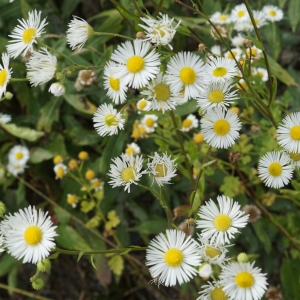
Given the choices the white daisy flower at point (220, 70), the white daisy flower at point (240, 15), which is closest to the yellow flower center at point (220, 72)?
the white daisy flower at point (220, 70)

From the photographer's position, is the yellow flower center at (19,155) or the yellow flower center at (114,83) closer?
the yellow flower center at (114,83)

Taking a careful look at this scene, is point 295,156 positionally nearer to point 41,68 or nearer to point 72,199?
point 41,68

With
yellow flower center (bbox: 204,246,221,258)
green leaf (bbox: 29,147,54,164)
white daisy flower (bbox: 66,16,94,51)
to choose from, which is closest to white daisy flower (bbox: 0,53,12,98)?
white daisy flower (bbox: 66,16,94,51)

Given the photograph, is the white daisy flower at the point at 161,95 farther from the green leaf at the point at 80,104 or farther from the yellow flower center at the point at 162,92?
the green leaf at the point at 80,104

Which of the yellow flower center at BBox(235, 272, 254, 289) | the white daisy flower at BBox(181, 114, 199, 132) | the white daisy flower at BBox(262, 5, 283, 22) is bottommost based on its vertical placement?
the yellow flower center at BBox(235, 272, 254, 289)

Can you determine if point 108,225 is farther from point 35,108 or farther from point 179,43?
point 179,43

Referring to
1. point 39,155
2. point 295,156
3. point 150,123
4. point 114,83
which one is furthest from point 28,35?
point 39,155

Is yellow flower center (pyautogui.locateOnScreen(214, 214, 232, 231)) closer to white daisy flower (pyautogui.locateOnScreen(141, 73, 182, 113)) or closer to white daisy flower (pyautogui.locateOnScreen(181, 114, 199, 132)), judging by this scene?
white daisy flower (pyautogui.locateOnScreen(141, 73, 182, 113))
